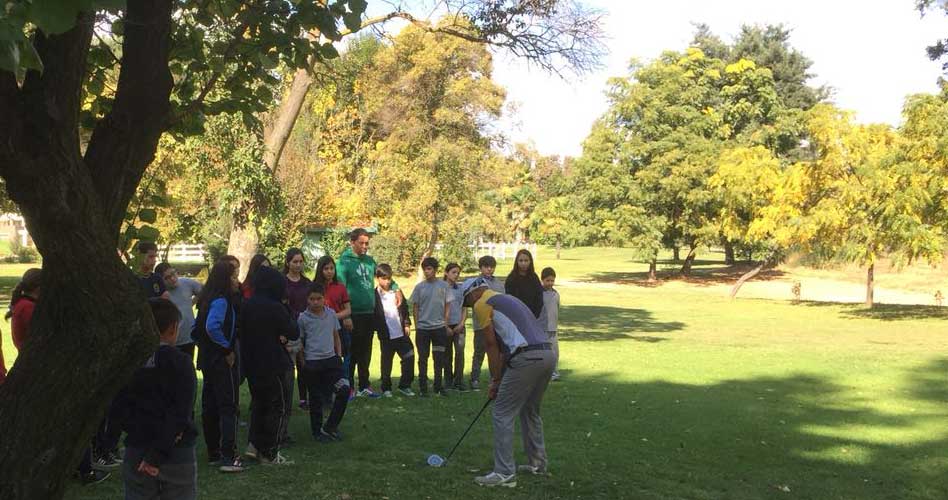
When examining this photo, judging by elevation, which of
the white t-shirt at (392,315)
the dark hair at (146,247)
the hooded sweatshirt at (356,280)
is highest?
the dark hair at (146,247)

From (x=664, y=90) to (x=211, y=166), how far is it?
100 feet

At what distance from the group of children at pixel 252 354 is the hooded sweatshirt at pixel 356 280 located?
77mm

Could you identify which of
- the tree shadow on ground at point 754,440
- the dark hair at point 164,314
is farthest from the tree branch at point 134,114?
the tree shadow on ground at point 754,440

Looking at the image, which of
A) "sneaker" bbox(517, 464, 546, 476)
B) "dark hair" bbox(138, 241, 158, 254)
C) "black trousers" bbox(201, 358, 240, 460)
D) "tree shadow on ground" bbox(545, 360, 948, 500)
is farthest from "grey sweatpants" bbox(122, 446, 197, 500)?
"sneaker" bbox(517, 464, 546, 476)

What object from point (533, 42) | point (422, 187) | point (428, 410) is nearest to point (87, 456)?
point (428, 410)

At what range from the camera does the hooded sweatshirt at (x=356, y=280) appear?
11.0m

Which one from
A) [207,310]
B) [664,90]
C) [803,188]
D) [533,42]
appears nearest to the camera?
[207,310]

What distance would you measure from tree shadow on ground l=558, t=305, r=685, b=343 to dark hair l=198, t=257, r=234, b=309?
566 inches

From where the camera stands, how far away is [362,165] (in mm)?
42062

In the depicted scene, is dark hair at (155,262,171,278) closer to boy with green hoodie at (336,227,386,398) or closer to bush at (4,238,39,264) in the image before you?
boy with green hoodie at (336,227,386,398)

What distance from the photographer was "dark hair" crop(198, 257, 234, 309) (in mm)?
7387

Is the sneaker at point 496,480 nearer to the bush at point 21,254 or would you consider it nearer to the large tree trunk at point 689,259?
the large tree trunk at point 689,259

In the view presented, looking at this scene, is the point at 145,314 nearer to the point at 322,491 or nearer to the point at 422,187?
the point at 322,491

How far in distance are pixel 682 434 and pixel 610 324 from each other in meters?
16.4
